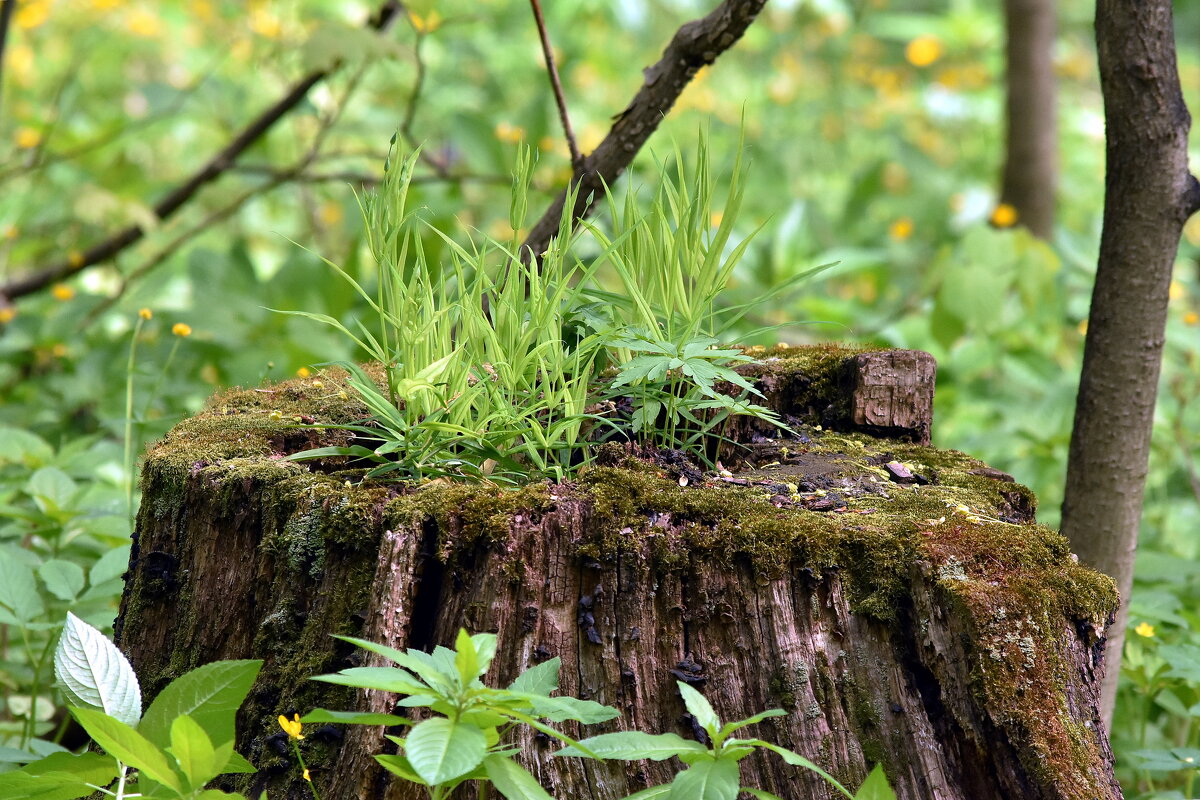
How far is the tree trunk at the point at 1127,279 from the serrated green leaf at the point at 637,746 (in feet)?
3.79

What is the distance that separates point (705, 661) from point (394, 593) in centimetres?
37

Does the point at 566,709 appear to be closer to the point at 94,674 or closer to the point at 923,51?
the point at 94,674

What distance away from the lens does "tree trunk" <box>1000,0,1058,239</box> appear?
4582 mm

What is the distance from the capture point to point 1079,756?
3.59 ft

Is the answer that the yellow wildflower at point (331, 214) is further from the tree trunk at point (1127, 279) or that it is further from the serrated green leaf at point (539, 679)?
the serrated green leaf at point (539, 679)

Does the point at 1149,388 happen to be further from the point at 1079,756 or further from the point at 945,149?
the point at 945,149

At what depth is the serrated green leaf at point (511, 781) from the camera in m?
0.96

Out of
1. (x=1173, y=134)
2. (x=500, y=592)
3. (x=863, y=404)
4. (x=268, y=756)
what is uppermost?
(x=1173, y=134)

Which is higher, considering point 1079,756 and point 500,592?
point 500,592

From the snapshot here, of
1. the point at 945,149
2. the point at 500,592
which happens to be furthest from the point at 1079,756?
the point at 945,149

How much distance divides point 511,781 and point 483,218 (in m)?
3.59

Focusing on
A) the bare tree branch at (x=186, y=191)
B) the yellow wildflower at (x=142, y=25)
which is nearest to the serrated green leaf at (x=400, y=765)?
the bare tree branch at (x=186, y=191)

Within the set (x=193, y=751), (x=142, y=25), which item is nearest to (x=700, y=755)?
(x=193, y=751)

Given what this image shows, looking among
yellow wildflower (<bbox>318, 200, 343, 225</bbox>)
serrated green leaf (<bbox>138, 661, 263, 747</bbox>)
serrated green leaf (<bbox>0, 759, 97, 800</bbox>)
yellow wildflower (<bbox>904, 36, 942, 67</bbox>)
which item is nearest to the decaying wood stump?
serrated green leaf (<bbox>138, 661, 263, 747</bbox>)
